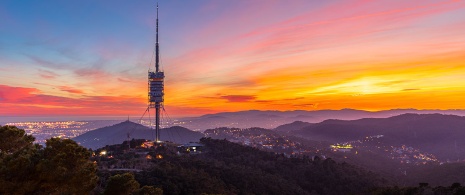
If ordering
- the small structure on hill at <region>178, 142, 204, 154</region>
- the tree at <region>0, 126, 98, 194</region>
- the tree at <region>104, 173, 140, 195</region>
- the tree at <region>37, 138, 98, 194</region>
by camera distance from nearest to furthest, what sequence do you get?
the tree at <region>0, 126, 98, 194</region> → the tree at <region>37, 138, 98, 194</region> → the tree at <region>104, 173, 140, 195</region> → the small structure on hill at <region>178, 142, 204, 154</region>

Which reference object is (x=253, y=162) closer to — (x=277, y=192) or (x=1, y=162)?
(x=277, y=192)

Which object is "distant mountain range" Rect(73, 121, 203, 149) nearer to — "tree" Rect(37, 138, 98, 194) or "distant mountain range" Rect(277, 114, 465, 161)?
"distant mountain range" Rect(277, 114, 465, 161)

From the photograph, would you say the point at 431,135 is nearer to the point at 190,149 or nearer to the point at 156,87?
the point at 190,149

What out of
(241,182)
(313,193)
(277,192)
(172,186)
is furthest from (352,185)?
(172,186)

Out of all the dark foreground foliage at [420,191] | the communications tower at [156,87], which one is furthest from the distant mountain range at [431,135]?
the communications tower at [156,87]

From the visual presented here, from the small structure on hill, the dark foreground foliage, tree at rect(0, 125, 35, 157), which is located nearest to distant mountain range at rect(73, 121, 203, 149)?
the small structure on hill

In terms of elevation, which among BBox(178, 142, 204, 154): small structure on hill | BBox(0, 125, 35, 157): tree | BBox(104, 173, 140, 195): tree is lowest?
BBox(178, 142, 204, 154): small structure on hill

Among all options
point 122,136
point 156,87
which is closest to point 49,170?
point 156,87

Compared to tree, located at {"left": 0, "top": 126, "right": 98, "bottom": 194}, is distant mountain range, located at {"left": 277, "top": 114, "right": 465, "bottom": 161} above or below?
below

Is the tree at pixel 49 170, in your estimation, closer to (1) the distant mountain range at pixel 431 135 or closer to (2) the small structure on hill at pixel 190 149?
(2) the small structure on hill at pixel 190 149
